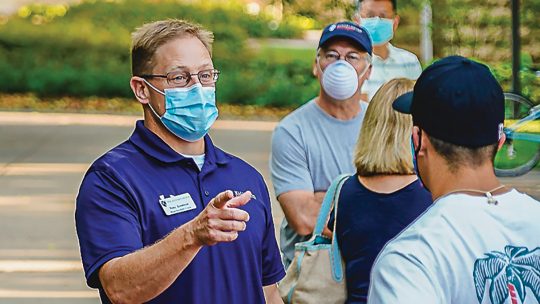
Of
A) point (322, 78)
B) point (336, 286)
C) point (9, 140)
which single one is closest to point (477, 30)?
point (9, 140)

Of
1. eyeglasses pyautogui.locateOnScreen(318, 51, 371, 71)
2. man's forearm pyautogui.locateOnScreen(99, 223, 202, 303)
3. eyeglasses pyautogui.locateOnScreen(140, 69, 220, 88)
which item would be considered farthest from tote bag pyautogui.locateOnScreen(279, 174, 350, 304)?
eyeglasses pyautogui.locateOnScreen(318, 51, 371, 71)

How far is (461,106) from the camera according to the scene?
3.06 metres

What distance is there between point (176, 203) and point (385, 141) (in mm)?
1215

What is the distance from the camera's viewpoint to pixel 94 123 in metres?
18.0

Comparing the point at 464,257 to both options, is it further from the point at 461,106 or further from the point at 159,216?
the point at 159,216

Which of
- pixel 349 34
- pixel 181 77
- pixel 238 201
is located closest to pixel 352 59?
pixel 349 34

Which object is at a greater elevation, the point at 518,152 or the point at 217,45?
the point at 518,152

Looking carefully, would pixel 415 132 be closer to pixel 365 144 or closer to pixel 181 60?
pixel 181 60

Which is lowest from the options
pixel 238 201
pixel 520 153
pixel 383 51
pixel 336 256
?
pixel 520 153

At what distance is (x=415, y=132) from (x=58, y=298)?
5950 mm

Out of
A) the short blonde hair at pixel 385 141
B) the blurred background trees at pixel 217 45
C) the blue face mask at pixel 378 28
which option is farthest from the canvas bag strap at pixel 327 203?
the blurred background trees at pixel 217 45

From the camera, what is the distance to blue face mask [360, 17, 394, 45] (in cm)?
799

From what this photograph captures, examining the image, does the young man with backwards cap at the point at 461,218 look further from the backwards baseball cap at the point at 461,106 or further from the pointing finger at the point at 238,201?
the pointing finger at the point at 238,201

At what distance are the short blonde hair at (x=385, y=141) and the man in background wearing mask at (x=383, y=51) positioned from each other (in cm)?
259
